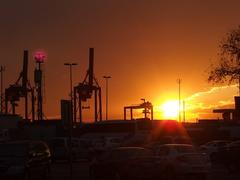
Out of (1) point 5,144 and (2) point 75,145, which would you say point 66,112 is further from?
(2) point 75,145

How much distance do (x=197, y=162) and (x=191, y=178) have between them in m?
1.13

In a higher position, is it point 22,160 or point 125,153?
point 125,153

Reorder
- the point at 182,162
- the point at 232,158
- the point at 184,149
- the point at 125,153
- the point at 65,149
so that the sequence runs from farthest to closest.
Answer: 1. the point at 65,149
2. the point at 232,158
3. the point at 125,153
4. the point at 184,149
5. the point at 182,162

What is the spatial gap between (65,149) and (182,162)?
80.9ft

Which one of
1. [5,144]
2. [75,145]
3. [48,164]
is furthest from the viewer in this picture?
[75,145]

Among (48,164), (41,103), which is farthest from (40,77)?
(48,164)

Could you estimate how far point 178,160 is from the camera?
88.9ft

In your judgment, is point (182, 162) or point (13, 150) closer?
point (13, 150)

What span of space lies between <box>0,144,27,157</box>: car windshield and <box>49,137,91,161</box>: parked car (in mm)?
23125

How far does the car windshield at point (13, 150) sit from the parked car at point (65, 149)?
2313cm

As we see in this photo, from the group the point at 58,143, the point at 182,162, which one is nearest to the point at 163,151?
the point at 182,162

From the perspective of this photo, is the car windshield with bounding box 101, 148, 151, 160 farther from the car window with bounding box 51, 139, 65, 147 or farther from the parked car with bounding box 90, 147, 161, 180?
the car window with bounding box 51, 139, 65, 147

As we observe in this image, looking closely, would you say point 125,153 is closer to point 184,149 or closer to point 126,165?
point 126,165

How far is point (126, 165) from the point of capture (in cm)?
2677
